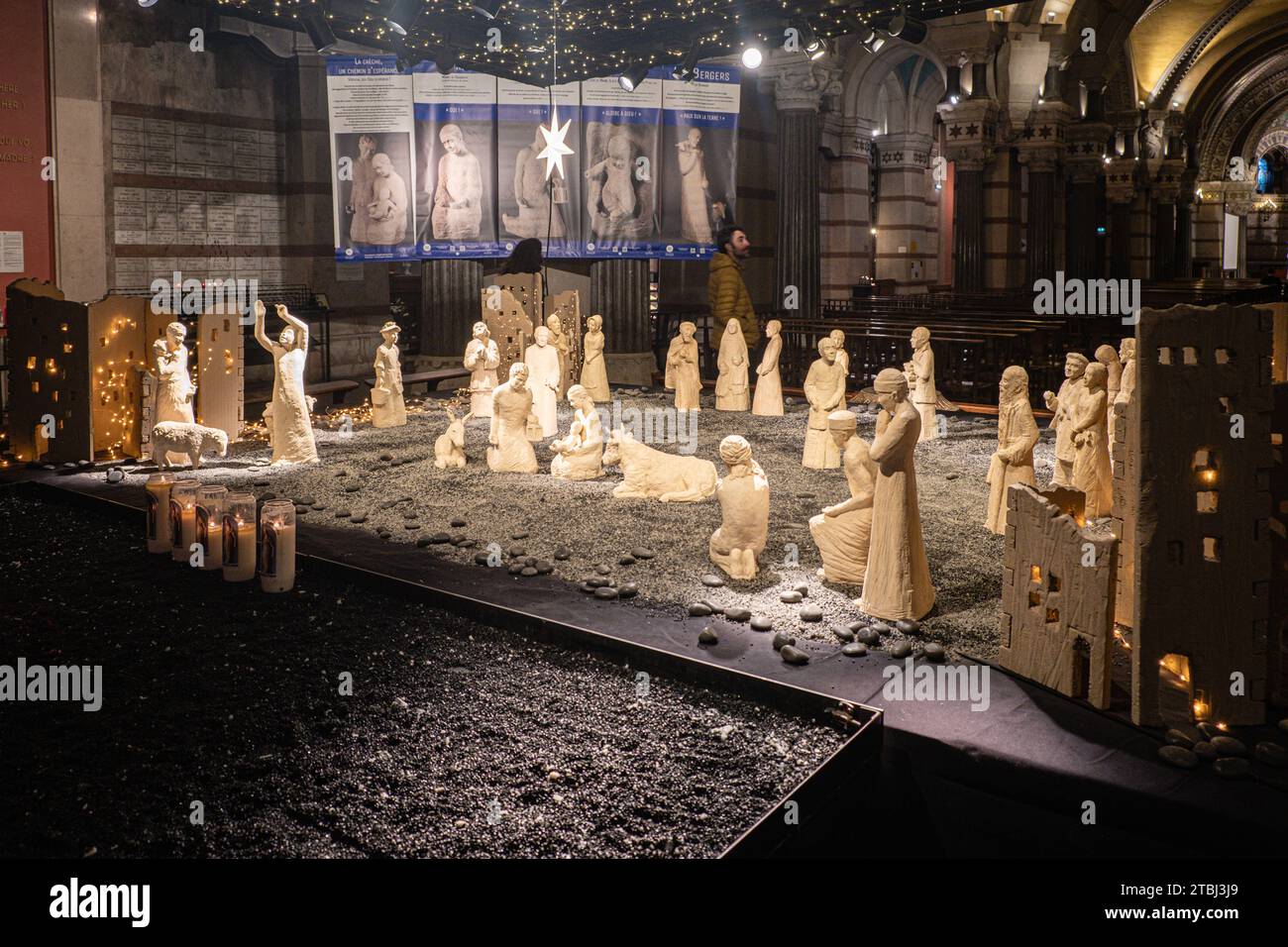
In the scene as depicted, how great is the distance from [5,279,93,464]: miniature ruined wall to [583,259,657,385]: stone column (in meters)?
8.06

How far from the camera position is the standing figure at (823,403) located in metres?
9.14

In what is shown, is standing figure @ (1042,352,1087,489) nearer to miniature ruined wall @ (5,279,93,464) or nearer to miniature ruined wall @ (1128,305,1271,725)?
miniature ruined wall @ (1128,305,1271,725)

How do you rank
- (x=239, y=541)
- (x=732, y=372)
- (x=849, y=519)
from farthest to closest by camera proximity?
(x=732, y=372), (x=239, y=541), (x=849, y=519)

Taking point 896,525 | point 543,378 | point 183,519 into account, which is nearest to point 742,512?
point 896,525

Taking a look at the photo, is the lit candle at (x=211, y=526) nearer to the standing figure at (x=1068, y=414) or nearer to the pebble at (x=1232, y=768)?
the standing figure at (x=1068, y=414)

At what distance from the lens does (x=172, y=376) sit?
902 centimetres

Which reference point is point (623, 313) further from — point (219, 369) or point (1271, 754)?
point (1271, 754)

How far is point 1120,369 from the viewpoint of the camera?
24.0 ft

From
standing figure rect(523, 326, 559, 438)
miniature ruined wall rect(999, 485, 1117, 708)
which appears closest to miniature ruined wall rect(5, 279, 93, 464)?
standing figure rect(523, 326, 559, 438)

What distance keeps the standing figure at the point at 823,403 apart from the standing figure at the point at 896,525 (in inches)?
147

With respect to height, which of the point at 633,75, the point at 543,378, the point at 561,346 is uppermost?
the point at 633,75

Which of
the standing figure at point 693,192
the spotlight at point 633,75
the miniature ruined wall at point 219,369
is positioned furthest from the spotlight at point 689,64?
the miniature ruined wall at point 219,369

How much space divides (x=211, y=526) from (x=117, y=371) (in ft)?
12.2
